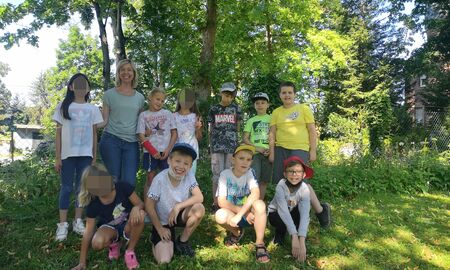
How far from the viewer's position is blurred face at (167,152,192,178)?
3.59m

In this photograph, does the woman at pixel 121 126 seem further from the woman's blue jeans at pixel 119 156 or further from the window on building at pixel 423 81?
the window on building at pixel 423 81

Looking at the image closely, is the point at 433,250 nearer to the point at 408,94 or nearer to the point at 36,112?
the point at 408,94

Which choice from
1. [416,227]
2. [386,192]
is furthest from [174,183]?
[386,192]

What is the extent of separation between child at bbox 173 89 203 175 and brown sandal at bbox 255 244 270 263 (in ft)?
4.46

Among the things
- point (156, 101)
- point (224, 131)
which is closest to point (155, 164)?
point (156, 101)

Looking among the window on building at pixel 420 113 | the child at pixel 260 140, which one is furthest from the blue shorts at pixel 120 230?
the window on building at pixel 420 113

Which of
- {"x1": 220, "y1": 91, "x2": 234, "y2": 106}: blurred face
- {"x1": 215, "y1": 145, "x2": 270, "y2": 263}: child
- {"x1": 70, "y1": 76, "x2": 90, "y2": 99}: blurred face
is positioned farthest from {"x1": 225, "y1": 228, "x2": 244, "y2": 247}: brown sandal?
{"x1": 70, "y1": 76, "x2": 90, "y2": 99}: blurred face

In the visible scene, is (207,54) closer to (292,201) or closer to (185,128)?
(185,128)

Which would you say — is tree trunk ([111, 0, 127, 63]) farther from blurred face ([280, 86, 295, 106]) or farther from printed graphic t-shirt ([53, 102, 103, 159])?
blurred face ([280, 86, 295, 106])

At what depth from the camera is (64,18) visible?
40.8ft

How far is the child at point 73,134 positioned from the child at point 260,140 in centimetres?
199

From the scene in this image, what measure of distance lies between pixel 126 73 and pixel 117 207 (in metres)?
1.66

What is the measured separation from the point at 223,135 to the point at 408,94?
2969 centimetres

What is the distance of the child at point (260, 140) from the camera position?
4918 millimetres
